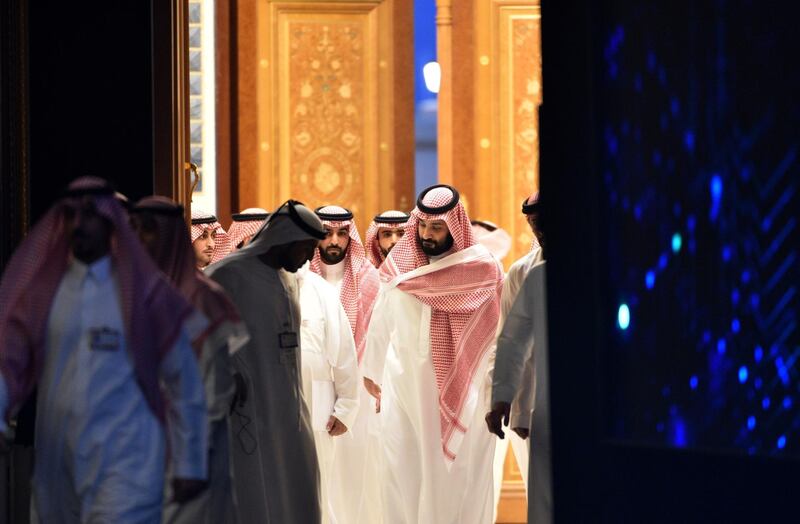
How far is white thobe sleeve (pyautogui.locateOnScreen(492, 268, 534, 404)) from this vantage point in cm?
623

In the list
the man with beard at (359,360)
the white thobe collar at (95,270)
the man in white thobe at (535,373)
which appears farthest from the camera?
the man with beard at (359,360)

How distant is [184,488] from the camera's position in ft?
14.0

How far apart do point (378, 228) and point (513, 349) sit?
10.7 ft

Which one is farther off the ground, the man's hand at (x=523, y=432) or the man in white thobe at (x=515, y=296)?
the man in white thobe at (x=515, y=296)

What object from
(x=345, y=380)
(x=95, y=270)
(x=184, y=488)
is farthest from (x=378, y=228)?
(x=184, y=488)

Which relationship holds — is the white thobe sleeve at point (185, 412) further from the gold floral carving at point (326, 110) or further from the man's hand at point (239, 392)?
the gold floral carving at point (326, 110)

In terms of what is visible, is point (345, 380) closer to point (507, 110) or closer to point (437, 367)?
point (437, 367)

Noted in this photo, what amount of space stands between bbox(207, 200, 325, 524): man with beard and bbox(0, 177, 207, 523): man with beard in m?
1.35

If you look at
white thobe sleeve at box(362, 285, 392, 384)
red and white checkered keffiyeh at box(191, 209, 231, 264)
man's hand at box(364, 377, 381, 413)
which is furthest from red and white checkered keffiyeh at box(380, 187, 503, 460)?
red and white checkered keffiyeh at box(191, 209, 231, 264)

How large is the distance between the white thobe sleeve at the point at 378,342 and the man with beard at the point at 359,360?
1.01ft

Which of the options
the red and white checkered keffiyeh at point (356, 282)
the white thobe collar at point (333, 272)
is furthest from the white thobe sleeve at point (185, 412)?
the white thobe collar at point (333, 272)

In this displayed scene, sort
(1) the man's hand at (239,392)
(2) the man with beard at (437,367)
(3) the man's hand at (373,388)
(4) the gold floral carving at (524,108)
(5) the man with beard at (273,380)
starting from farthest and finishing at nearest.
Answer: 1. (4) the gold floral carving at (524,108)
2. (3) the man's hand at (373,388)
3. (2) the man with beard at (437,367)
4. (5) the man with beard at (273,380)
5. (1) the man's hand at (239,392)

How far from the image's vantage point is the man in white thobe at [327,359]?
23.9 ft

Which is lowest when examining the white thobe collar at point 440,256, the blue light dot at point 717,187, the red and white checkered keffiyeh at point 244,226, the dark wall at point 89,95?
the white thobe collar at point 440,256
